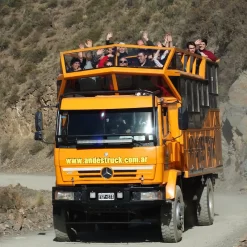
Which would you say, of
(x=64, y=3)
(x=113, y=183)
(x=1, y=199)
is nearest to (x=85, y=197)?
(x=113, y=183)

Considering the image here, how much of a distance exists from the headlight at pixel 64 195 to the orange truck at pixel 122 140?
0.06ft

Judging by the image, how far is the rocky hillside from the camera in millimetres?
33719

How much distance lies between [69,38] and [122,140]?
3950 centimetres

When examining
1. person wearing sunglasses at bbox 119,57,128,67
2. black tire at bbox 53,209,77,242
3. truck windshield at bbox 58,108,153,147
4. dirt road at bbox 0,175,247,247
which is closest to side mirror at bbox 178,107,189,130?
truck windshield at bbox 58,108,153,147

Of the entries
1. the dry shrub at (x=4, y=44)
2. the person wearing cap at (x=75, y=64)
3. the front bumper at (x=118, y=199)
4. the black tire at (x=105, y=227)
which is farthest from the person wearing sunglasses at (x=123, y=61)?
the dry shrub at (x=4, y=44)

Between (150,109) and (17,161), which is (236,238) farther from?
(17,161)

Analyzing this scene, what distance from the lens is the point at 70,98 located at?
48.1 feet

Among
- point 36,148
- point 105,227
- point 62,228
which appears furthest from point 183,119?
point 36,148

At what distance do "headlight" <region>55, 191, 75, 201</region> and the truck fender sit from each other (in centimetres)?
179

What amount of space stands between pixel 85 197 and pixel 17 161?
3025cm

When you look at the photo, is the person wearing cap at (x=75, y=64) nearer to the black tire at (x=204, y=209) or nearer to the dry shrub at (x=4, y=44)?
the black tire at (x=204, y=209)

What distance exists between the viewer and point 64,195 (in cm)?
1413

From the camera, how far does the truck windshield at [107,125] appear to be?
14039 mm

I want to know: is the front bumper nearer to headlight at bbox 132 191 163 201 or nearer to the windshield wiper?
headlight at bbox 132 191 163 201
